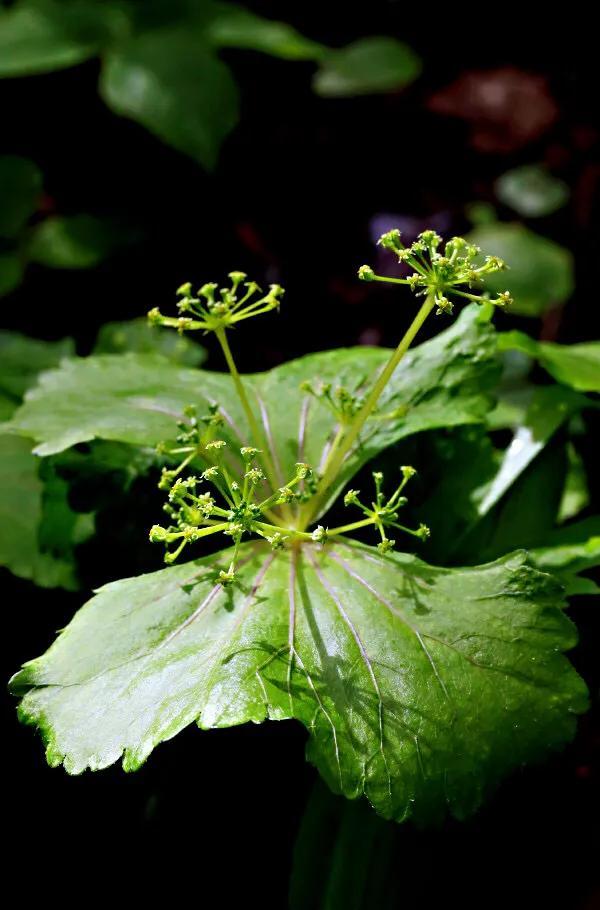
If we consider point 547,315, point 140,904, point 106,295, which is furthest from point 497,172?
point 140,904

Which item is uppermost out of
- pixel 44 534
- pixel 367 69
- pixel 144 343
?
pixel 367 69

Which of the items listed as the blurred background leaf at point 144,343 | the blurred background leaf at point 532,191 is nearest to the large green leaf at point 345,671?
the blurred background leaf at point 144,343

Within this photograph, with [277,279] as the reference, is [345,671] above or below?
above

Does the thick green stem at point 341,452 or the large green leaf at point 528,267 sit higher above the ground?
the thick green stem at point 341,452

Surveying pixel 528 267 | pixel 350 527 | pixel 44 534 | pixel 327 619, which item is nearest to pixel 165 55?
pixel 528 267

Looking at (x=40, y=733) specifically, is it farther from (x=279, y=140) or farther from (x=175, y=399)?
(x=279, y=140)

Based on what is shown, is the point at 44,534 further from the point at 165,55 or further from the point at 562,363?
the point at 165,55

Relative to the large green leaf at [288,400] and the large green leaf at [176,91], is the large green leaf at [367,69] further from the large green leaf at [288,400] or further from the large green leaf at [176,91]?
the large green leaf at [288,400]

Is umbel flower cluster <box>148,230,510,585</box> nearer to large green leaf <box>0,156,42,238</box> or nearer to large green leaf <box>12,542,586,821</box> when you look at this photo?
large green leaf <box>12,542,586,821</box>
